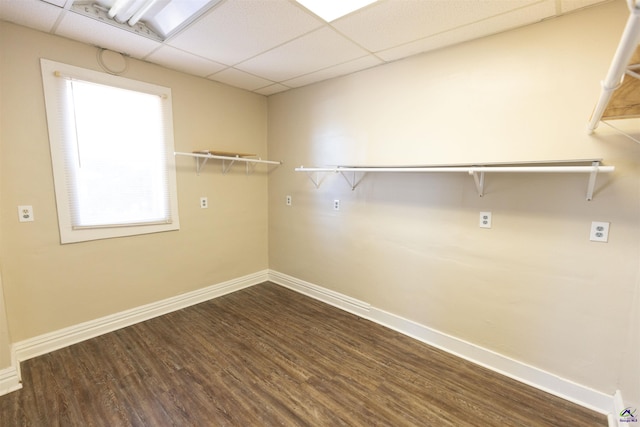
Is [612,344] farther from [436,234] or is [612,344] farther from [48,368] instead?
[48,368]

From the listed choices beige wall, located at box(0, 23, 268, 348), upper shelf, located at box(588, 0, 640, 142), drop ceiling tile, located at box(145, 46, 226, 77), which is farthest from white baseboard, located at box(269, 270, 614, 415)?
drop ceiling tile, located at box(145, 46, 226, 77)

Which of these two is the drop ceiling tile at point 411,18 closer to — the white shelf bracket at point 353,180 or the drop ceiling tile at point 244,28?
the drop ceiling tile at point 244,28

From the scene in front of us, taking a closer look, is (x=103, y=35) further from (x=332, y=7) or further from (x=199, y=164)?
(x=332, y=7)

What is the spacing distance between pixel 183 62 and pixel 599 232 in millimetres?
3469

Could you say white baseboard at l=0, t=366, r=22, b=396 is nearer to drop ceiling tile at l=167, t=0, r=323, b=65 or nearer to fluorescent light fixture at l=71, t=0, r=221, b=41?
fluorescent light fixture at l=71, t=0, r=221, b=41

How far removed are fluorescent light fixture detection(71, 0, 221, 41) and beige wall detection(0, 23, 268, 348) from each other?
1.74ft

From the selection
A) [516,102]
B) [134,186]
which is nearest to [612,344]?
[516,102]

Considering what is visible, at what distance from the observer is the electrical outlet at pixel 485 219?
2.10 meters

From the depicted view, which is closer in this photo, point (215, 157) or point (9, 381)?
point (9, 381)

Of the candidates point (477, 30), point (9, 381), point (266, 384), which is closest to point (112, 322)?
point (9, 381)

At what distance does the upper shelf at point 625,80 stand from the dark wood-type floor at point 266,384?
1782 millimetres

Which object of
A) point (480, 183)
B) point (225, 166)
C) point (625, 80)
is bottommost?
point (480, 183)

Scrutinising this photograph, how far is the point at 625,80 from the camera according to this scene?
1.24 m

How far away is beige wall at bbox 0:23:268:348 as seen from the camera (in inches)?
80.8
